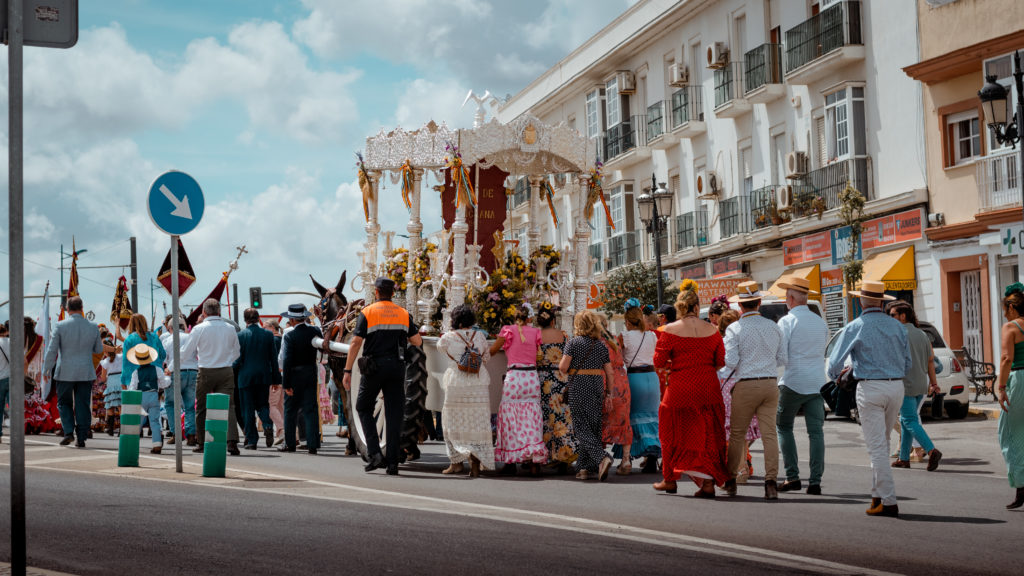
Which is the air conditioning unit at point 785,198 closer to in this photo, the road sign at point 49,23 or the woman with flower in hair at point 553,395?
the woman with flower in hair at point 553,395

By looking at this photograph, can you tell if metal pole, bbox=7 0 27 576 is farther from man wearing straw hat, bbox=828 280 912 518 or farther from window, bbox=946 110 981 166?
window, bbox=946 110 981 166

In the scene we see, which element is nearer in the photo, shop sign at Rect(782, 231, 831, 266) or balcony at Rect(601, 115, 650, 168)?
shop sign at Rect(782, 231, 831, 266)

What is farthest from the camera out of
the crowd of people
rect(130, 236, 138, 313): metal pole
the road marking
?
rect(130, 236, 138, 313): metal pole

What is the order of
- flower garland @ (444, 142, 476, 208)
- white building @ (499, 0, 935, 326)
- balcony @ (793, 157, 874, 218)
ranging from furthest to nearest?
balcony @ (793, 157, 874, 218)
white building @ (499, 0, 935, 326)
flower garland @ (444, 142, 476, 208)

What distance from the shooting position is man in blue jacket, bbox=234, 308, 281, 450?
1719cm

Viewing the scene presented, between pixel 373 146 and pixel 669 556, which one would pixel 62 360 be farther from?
pixel 669 556

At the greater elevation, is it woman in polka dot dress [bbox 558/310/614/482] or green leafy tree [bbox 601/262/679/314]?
green leafy tree [bbox 601/262/679/314]

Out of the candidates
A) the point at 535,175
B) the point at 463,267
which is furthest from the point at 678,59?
the point at 463,267

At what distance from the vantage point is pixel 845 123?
3278 cm

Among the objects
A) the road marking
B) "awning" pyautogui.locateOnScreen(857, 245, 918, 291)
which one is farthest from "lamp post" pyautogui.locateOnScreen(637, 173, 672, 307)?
the road marking

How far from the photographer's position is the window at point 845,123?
3238 centimetres

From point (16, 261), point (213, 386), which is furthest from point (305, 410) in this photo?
point (16, 261)

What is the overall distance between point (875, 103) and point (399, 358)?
21.3 meters

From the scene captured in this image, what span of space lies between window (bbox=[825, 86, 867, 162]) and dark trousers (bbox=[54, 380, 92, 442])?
20.8m
